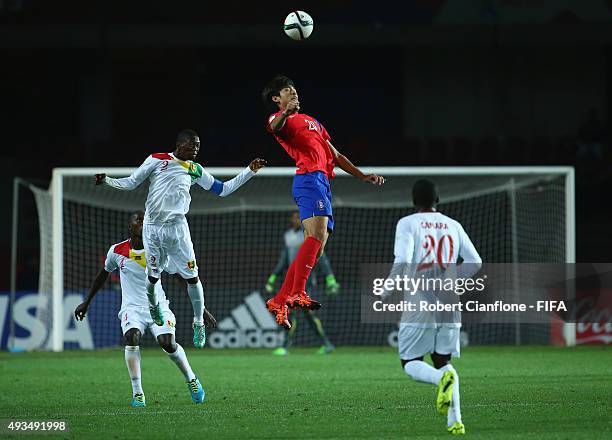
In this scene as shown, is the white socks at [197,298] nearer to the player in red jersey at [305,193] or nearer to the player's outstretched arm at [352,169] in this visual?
the player in red jersey at [305,193]

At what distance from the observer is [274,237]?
2138cm

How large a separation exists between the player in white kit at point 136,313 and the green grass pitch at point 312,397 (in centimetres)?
30

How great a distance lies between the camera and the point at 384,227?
21.3 meters

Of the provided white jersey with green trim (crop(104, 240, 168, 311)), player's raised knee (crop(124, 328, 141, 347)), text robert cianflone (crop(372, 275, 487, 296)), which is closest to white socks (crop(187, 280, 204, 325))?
white jersey with green trim (crop(104, 240, 168, 311))

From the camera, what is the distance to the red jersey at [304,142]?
927 centimetres

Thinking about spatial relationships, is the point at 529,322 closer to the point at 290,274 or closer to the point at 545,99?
the point at 545,99

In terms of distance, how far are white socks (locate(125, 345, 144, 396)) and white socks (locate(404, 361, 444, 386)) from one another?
3.06 metres

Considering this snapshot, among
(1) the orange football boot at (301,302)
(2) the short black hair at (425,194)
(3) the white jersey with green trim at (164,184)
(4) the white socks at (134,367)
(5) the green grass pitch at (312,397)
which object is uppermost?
(3) the white jersey with green trim at (164,184)

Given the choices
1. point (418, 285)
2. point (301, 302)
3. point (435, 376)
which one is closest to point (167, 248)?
point (301, 302)

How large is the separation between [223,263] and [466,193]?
4.94 metres

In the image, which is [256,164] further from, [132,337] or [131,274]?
[132,337]

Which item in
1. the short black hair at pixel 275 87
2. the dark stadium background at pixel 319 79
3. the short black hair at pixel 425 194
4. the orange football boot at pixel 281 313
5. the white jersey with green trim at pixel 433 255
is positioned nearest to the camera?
the white jersey with green trim at pixel 433 255

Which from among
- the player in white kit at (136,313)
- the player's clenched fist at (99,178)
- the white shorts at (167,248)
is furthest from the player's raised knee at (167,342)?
the player's clenched fist at (99,178)

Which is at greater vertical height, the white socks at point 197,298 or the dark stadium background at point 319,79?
the dark stadium background at point 319,79
